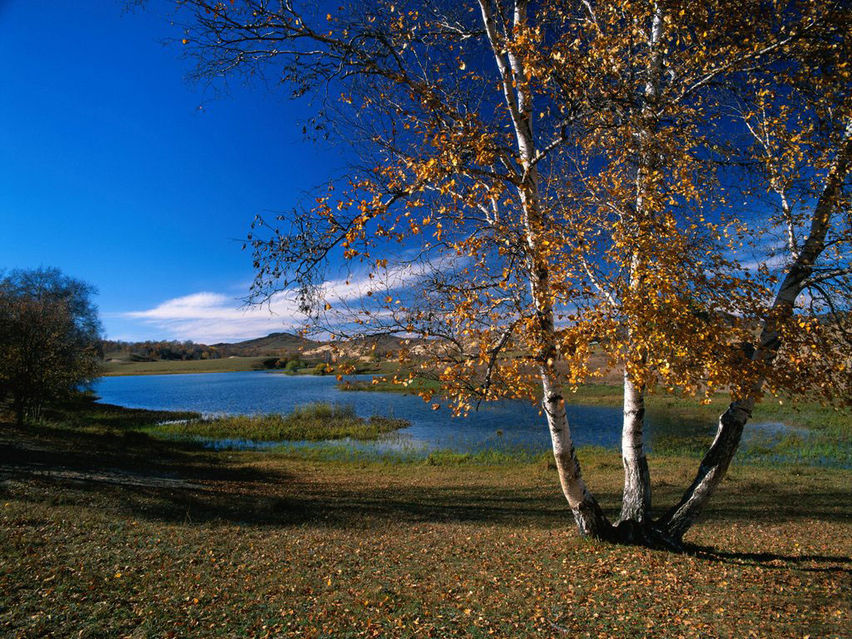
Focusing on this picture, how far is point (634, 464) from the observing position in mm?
8094

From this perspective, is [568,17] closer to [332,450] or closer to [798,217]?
[798,217]

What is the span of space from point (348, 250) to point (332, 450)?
2123cm

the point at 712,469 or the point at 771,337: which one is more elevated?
the point at 771,337

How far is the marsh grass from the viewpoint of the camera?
3065cm

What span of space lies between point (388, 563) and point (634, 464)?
4569mm

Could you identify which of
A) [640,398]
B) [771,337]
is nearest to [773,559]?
[640,398]

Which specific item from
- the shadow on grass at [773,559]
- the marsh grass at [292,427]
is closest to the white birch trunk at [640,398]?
the shadow on grass at [773,559]

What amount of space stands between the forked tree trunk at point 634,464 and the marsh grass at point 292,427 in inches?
904

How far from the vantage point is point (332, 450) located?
25.5 m

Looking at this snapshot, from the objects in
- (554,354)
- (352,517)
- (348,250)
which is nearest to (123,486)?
(352,517)

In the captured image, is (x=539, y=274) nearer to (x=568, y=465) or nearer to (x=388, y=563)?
(x=568, y=465)

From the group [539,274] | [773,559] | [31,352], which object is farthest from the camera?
[31,352]

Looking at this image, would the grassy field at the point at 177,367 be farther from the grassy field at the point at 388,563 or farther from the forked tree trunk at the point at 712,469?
the forked tree trunk at the point at 712,469

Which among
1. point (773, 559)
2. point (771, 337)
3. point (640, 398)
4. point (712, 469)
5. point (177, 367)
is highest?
point (771, 337)
